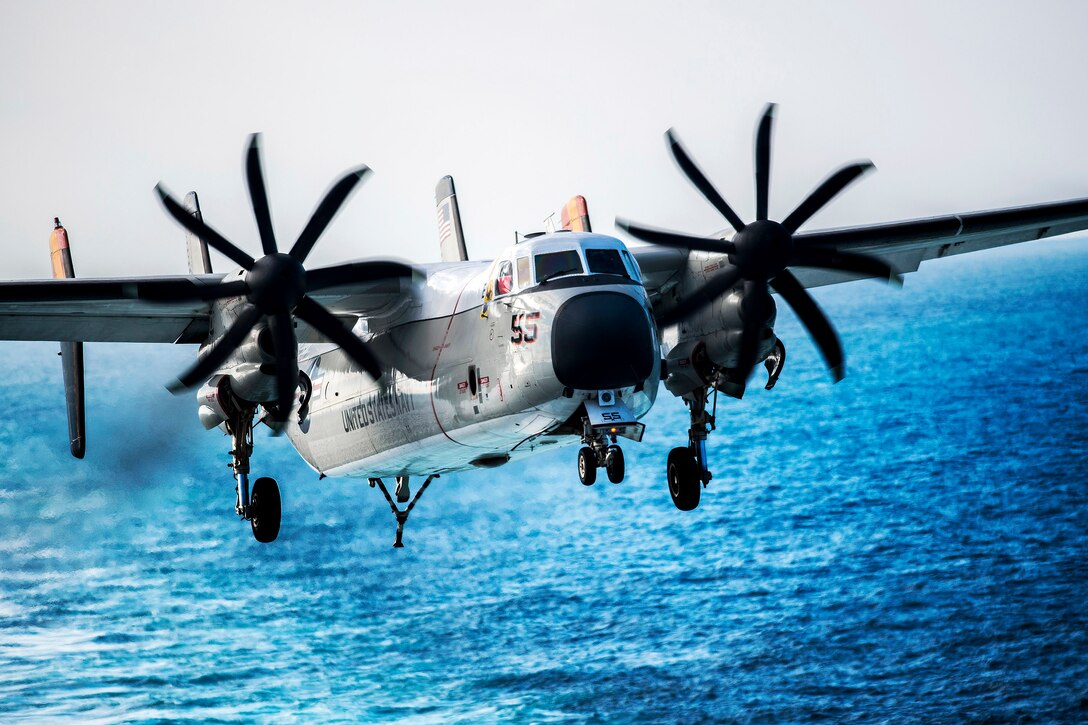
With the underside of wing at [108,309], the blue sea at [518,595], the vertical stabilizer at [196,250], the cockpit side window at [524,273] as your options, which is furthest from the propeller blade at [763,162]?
the blue sea at [518,595]

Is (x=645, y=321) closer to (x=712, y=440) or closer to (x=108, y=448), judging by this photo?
(x=108, y=448)

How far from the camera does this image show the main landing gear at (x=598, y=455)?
1861cm

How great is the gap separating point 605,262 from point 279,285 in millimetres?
5767

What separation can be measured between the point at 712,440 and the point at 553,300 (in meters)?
85.2

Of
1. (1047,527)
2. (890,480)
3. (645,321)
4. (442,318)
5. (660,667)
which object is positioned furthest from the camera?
(890,480)

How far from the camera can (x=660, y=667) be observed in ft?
245

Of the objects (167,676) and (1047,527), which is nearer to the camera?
(167,676)

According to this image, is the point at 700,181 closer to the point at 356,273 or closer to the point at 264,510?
the point at 356,273

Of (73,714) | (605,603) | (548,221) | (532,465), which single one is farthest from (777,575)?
(548,221)

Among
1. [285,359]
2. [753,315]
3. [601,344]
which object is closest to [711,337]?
[753,315]

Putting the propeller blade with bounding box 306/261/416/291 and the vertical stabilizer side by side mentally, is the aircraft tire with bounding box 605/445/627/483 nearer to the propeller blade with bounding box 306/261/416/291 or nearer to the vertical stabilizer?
the propeller blade with bounding box 306/261/416/291

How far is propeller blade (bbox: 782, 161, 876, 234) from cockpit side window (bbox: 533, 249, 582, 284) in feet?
16.4

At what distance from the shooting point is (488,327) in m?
20.4

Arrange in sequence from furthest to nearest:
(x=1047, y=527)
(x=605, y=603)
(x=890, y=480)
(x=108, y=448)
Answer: (x=890, y=480) → (x=1047, y=527) → (x=605, y=603) → (x=108, y=448)
